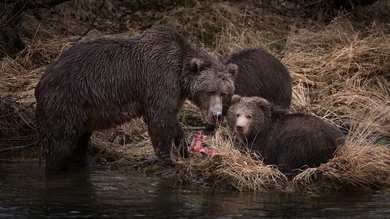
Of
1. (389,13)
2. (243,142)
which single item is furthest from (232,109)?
(389,13)

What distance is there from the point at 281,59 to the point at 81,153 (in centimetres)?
499

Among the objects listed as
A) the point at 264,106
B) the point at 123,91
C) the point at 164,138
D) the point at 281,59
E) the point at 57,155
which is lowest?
the point at 57,155

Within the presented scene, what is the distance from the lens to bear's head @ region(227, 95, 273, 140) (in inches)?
A: 386

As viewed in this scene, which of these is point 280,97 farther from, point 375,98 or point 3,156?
point 3,156

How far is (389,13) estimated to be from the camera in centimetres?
1683

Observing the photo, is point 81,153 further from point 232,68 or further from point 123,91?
point 232,68

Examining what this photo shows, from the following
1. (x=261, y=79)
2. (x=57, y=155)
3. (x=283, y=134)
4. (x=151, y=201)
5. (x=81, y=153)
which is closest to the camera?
(x=151, y=201)

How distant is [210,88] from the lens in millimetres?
10070

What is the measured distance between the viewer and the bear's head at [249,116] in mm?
9797

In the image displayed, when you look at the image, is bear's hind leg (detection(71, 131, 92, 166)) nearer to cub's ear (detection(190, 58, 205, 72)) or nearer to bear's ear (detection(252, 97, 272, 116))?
cub's ear (detection(190, 58, 205, 72))

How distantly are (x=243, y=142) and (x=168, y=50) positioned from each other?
1.52m

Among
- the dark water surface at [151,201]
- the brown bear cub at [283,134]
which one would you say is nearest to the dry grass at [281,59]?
the brown bear cub at [283,134]

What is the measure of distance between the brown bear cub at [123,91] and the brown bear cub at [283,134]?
36 centimetres

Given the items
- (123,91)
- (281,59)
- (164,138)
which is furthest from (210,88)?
(281,59)
